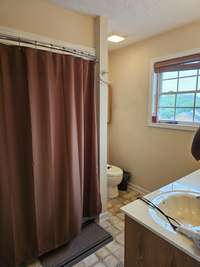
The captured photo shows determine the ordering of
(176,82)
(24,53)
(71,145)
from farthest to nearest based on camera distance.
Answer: (176,82) → (71,145) → (24,53)

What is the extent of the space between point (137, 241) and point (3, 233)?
45.9 inches

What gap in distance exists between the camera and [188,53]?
2152 millimetres

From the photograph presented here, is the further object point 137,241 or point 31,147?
point 31,147

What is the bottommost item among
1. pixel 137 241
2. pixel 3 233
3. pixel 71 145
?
pixel 3 233

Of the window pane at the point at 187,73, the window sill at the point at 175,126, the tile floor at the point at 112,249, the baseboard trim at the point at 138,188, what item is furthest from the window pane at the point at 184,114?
the tile floor at the point at 112,249

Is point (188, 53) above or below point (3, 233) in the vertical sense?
above

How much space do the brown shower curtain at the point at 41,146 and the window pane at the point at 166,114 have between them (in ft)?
3.90

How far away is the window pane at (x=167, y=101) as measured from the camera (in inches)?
98.2

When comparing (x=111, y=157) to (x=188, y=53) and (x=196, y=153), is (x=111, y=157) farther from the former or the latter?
(x=196, y=153)

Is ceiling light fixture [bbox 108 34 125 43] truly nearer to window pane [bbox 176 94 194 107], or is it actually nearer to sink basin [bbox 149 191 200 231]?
window pane [bbox 176 94 194 107]

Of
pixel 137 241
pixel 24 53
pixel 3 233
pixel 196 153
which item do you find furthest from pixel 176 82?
pixel 3 233

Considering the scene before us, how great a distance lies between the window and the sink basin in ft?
4.05

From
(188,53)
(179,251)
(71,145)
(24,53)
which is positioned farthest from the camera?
(188,53)

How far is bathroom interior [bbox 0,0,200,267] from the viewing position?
121 cm
